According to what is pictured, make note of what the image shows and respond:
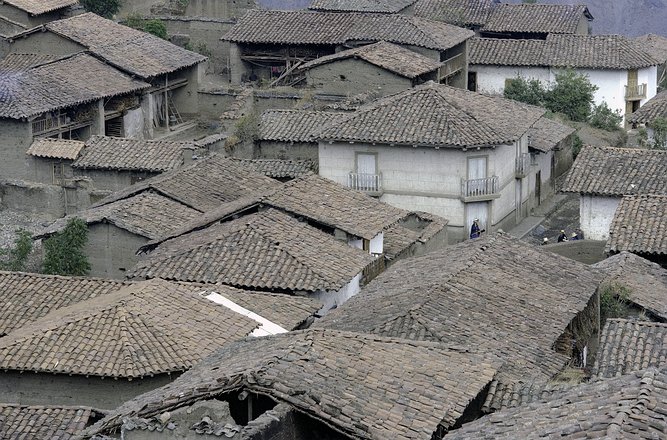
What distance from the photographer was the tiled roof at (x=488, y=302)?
82.8 ft

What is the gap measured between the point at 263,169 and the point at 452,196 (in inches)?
224

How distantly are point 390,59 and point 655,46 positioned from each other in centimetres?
1712

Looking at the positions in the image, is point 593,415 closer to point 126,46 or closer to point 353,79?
point 353,79

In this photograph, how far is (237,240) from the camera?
33.2m

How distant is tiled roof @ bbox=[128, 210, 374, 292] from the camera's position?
31.8 metres

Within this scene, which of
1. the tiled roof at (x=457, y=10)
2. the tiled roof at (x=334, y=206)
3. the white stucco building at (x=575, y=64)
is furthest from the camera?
the tiled roof at (x=457, y=10)

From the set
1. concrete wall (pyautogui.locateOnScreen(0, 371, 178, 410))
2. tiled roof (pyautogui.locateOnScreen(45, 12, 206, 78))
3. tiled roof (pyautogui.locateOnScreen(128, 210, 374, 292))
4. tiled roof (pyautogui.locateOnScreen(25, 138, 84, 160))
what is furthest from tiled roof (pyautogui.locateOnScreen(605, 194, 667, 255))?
tiled roof (pyautogui.locateOnScreen(45, 12, 206, 78))

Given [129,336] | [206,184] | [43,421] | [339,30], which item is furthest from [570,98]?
[43,421]

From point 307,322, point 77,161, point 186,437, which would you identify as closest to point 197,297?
point 307,322

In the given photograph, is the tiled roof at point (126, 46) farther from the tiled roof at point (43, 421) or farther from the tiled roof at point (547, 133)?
the tiled roof at point (43, 421)

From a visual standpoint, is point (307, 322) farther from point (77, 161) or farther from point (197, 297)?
point (77, 161)

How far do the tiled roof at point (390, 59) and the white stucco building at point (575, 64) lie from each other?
710cm

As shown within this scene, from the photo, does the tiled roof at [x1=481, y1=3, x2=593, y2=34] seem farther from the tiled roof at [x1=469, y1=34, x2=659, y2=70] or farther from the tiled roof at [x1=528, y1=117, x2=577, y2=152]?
the tiled roof at [x1=528, y1=117, x2=577, y2=152]

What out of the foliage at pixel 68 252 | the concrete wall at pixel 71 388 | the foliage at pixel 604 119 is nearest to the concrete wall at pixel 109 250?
the foliage at pixel 68 252
